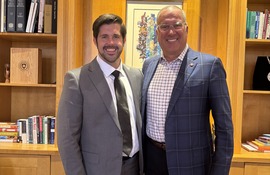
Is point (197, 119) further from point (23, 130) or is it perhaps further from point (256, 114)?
point (23, 130)

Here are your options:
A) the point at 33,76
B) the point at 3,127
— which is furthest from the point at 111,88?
the point at 3,127

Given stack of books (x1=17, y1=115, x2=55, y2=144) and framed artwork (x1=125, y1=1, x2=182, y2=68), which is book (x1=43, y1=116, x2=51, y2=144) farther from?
framed artwork (x1=125, y1=1, x2=182, y2=68)

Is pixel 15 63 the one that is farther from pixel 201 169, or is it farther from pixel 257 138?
pixel 257 138

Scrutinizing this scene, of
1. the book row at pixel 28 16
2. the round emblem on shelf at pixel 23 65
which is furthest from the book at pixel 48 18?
the round emblem on shelf at pixel 23 65

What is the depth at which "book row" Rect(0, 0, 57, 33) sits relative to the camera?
2354mm

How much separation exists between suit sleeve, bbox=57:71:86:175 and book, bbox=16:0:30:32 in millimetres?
1121

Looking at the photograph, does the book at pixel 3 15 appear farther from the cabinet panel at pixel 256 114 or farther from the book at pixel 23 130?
the cabinet panel at pixel 256 114

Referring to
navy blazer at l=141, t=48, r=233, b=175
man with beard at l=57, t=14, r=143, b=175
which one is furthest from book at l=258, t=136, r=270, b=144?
man with beard at l=57, t=14, r=143, b=175

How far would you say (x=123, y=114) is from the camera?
1594mm

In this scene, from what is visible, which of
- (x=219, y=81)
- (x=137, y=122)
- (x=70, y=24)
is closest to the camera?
(x=219, y=81)

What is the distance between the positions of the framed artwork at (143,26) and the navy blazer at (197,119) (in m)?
1.01

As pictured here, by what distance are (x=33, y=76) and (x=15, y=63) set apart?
0.19m

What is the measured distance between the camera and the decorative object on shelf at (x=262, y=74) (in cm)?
241

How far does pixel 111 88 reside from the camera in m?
1.62
